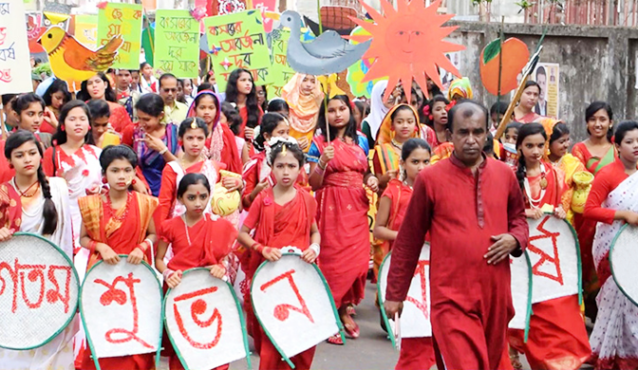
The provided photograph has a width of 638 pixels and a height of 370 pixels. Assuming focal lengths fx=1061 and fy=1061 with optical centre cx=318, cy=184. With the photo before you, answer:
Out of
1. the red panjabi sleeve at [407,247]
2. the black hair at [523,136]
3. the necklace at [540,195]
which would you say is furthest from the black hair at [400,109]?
the red panjabi sleeve at [407,247]

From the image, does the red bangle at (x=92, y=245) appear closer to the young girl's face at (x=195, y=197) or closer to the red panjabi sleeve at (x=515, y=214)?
the young girl's face at (x=195, y=197)

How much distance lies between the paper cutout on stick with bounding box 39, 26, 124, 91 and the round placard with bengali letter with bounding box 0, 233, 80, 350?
3.89 metres

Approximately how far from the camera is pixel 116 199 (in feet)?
20.4

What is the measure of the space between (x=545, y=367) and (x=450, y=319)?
2.20 m

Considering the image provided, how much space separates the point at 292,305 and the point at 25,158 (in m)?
1.73

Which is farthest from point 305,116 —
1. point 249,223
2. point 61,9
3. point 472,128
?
point 61,9

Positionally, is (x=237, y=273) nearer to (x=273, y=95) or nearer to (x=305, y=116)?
(x=305, y=116)

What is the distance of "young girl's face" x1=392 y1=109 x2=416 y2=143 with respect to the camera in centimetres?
788

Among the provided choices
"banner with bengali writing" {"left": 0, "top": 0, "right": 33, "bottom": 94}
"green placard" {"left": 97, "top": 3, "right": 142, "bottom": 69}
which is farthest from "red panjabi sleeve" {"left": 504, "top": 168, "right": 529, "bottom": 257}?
"green placard" {"left": 97, "top": 3, "right": 142, "bottom": 69}

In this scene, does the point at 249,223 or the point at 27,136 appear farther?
the point at 249,223

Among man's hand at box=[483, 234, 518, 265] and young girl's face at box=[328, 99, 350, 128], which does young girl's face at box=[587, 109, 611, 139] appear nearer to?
young girl's face at box=[328, 99, 350, 128]

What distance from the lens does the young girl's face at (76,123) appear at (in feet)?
23.1

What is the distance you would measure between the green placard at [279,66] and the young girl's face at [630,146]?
555cm

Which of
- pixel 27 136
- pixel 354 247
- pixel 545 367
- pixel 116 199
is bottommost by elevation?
pixel 545 367
